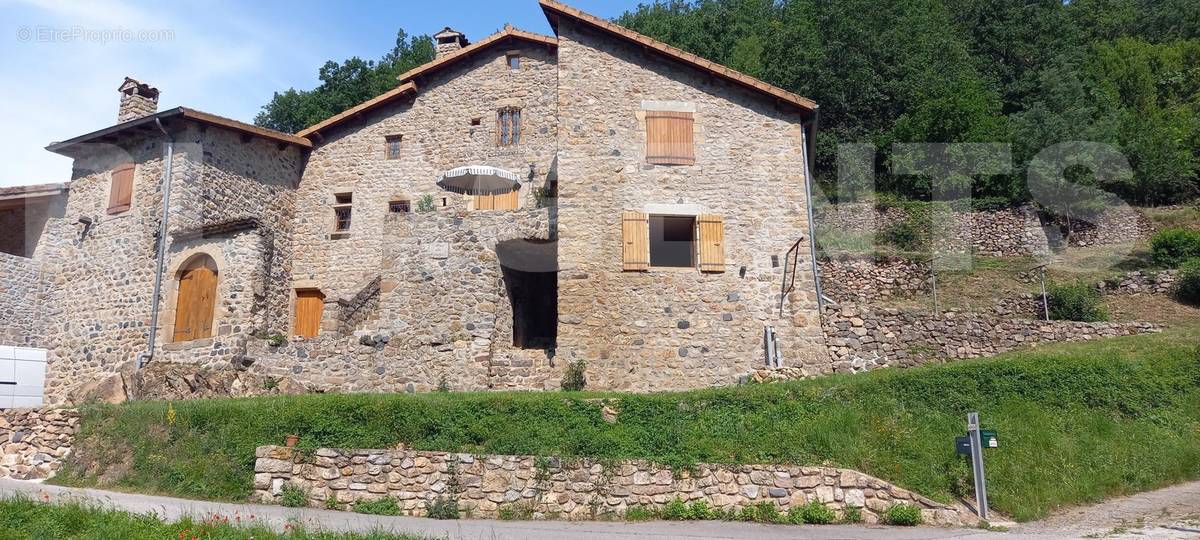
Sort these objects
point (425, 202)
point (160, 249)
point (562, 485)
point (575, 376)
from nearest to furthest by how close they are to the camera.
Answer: point (562, 485)
point (575, 376)
point (160, 249)
point (425, 202)

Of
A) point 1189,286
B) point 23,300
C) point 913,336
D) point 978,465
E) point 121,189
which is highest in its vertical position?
point 121,189

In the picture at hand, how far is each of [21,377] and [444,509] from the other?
11518 mm

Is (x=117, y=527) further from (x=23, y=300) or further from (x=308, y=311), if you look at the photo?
(x=23, y=300)

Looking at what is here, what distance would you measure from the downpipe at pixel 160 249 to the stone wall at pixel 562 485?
31.6 feet

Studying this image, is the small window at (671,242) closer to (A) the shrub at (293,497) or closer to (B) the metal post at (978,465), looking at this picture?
(B) the metal post at (978,465)

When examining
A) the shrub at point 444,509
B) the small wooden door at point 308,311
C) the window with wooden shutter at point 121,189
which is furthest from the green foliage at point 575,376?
the window with wooden shutter at point 121,189

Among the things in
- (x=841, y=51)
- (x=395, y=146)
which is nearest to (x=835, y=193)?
(x=841, y=51)

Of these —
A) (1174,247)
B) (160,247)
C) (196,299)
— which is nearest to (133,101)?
(160,247)

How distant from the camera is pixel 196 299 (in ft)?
61.0

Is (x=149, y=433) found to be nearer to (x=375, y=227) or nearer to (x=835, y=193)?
(x=375, y=227)

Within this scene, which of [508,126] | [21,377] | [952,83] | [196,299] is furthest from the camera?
[952,83]

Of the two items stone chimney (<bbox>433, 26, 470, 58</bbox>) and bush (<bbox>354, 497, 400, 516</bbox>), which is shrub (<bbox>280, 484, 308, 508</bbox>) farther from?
stone chimney (<bbox>433, 26, 470, 58</bbox>)

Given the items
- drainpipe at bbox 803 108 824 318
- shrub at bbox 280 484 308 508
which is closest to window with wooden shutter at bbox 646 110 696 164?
drainpipe at bbox 803 108 824 318

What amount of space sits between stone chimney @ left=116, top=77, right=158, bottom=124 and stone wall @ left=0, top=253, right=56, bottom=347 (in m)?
4.95
